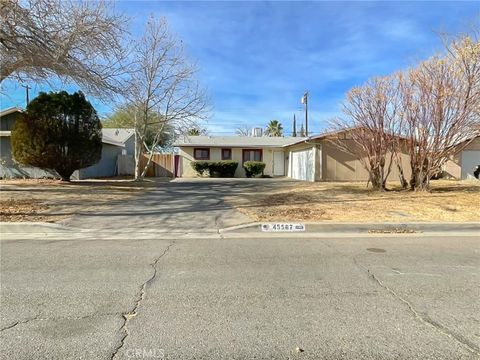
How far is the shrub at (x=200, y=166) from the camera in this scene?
30016 millimetres

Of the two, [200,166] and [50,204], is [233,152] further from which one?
[50,204]

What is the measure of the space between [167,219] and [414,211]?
22.5 feet

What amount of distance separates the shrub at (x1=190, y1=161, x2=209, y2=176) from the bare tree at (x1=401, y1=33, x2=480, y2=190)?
17.5 m

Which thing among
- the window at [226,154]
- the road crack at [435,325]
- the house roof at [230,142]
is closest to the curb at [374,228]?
the road crack at [435,325]

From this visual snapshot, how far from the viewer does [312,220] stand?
9500 millimetres

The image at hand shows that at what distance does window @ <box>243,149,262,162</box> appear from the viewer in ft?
105

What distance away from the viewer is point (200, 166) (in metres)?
30.2

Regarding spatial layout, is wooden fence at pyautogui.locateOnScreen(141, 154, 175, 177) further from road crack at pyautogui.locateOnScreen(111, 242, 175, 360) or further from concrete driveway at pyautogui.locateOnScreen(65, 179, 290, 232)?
road crack at pyautogui.locateOnScreen(111, 242, 175, 360)

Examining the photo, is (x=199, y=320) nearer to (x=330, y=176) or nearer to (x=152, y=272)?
(x=152, y=272)

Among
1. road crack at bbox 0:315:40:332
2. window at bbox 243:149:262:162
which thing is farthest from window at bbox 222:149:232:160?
road crack at bbox 0:315:40:332

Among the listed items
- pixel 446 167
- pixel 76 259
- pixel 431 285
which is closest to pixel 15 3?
pixel 76 259

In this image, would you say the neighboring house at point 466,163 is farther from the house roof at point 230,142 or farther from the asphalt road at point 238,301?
the asphalt road at point 238,301

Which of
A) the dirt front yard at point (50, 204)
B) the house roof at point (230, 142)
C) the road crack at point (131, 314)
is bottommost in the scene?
the road crack at point (131, 314)

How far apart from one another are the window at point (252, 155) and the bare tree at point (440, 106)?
58.2 ft
